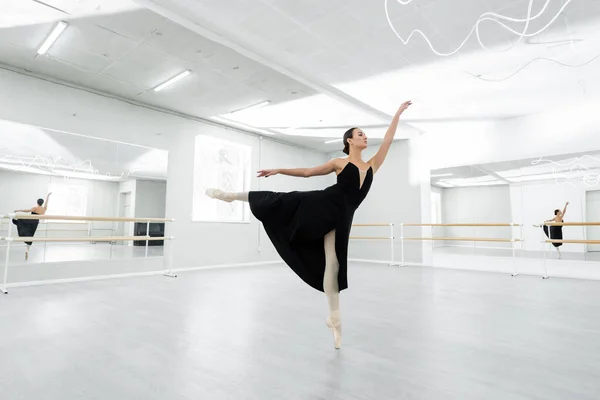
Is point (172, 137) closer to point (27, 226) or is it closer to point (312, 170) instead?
point (27, 226)

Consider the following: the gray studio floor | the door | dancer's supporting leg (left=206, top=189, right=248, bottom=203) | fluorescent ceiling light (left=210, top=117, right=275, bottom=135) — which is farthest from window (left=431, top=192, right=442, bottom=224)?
dancer's supporting leg (left=206, top=189, right=248, bottom=203)

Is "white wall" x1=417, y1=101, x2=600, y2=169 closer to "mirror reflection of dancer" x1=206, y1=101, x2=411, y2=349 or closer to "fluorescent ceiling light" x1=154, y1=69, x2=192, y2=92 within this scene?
"fluorescent ceiling light" x1=154, y1=69, x2=192, y2=92

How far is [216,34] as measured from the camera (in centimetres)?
384

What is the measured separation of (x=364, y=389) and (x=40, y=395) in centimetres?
137

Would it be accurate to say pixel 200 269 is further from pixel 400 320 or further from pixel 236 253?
pixel 400 320

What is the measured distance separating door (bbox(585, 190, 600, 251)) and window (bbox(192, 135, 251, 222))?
19.9ft

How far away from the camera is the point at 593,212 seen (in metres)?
5.43

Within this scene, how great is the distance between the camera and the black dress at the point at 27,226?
434 centimetres

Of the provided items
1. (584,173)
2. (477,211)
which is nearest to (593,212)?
(584,173)

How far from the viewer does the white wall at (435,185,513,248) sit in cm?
651

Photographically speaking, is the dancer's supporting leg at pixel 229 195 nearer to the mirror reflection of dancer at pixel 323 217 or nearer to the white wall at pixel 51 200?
the mirror reflection of dancer at pixel 323 217

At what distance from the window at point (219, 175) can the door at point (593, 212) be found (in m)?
6.07

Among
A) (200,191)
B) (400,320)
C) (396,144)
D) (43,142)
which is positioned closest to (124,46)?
(43,142)

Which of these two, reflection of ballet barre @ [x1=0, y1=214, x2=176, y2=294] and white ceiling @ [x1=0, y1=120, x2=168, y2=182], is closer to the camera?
reflection of ballet barre @ [x1=0, y1=214, x2=176, y2=294]
